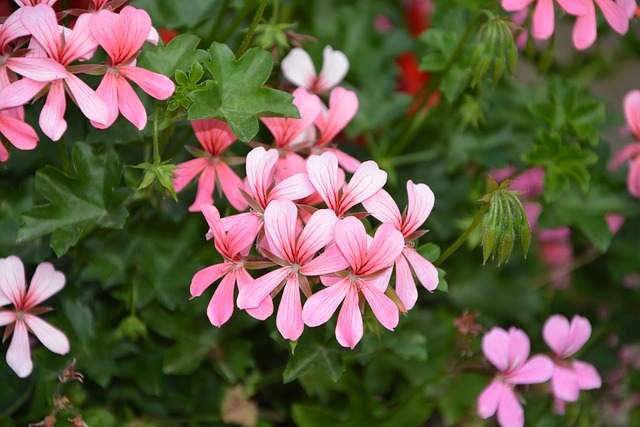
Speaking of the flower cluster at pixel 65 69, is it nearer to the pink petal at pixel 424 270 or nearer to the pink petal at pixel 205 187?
the pink petal at pixel 205 187

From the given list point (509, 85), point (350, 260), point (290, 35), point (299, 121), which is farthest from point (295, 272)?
point (509, 85)

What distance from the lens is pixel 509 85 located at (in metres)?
1.78

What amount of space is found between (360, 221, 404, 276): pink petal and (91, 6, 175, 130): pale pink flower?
1.07 ft

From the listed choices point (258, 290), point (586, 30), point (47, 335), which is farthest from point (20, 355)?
point (586, 30)

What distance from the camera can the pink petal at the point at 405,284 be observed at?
3.38ft

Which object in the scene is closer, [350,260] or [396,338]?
[350,260]

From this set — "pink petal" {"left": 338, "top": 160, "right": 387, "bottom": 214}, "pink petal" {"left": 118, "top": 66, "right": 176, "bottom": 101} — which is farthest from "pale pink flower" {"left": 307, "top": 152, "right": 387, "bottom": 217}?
"pink petal" {"left": 118, "top": 66, "right": 176, "bottom": 101}

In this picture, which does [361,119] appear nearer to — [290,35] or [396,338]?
[290,35]

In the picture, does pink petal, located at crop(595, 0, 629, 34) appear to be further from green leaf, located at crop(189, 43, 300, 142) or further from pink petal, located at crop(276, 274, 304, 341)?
pink petal, located at crop(276, 274, 304, 341)

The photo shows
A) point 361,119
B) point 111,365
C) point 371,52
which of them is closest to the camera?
point 111,365

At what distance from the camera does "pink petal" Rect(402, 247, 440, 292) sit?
1.03 m

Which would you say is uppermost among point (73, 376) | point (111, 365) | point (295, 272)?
point (295, 272)

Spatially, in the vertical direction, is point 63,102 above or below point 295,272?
above

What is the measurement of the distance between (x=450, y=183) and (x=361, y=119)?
0.24 metres
